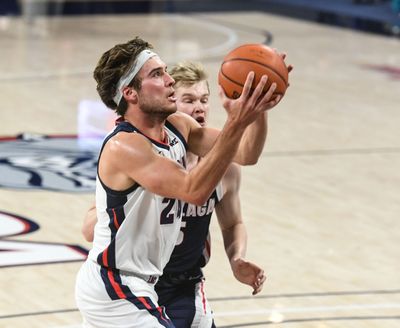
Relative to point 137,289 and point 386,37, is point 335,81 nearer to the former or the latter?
point 386,37

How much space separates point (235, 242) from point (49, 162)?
17.2 feet

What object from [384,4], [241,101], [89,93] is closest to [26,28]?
[89,93]

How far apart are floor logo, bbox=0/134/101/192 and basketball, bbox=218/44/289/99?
502 cm

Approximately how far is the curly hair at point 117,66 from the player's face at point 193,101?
3.15ft

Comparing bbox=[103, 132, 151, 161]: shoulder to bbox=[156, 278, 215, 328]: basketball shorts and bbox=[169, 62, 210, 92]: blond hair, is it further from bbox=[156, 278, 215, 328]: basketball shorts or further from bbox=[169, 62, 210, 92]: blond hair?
bbox=[169, 62, 210, 92]: blond hair

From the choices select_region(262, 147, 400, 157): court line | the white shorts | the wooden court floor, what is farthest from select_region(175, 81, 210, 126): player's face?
select_region(262, 147, 400, 157): court line

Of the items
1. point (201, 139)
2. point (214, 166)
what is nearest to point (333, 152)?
point (201, 139)

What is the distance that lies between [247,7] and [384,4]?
278 centimetres

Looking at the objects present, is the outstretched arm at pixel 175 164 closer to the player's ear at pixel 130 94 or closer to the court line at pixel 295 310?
the player's ear at pixel 130 94

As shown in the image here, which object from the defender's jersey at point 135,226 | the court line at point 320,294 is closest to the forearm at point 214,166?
the defender's jersey at point 135,226

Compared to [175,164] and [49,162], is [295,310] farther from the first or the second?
[49,162]

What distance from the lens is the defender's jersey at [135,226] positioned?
435 centimetres

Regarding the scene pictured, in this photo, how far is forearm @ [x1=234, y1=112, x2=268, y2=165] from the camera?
4.49m

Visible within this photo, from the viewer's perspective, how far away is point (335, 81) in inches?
586
